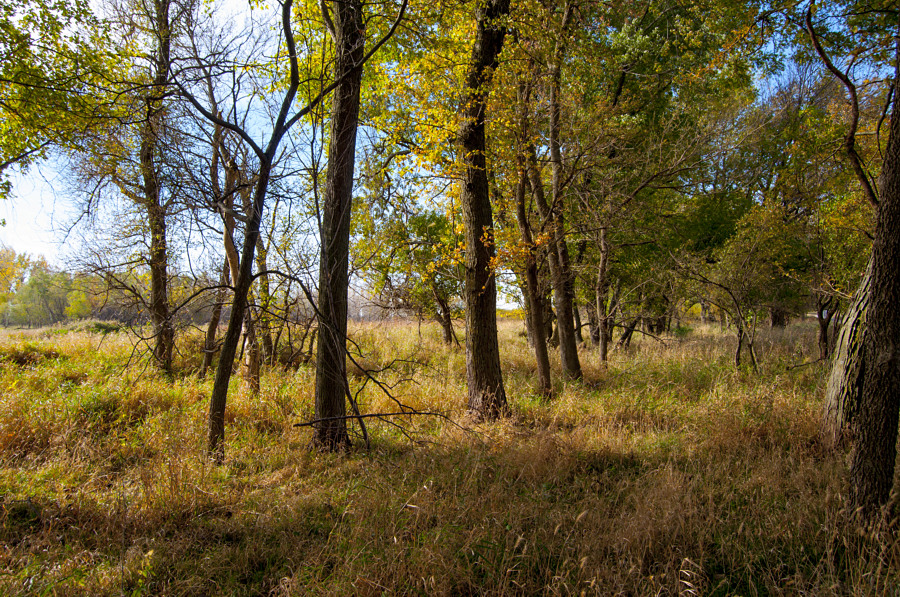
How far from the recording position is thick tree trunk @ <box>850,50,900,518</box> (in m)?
2.92

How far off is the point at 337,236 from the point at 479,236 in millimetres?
2377

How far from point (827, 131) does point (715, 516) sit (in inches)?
357

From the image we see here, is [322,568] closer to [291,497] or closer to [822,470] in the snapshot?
[291,497]

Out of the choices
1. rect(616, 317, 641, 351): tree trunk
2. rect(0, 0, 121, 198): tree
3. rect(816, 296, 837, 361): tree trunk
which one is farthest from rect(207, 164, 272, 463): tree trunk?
rect(816, 296, 837, 361): tree trunk

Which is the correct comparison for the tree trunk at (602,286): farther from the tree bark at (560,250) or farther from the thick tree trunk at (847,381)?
the thick tree trunk at (847,381)

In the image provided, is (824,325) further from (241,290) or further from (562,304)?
(241,290)

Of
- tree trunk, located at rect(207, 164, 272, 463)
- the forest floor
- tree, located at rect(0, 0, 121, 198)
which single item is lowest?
the forest floor

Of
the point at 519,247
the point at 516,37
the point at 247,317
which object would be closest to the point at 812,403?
the point at 519,247

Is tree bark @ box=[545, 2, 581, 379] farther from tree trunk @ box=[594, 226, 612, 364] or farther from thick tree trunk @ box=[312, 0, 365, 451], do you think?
thick tree trunk @ box=[312, 0, 365, 451]

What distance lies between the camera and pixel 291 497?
11.9ft

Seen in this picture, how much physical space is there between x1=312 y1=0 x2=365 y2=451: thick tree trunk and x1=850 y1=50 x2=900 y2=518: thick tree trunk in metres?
4.85

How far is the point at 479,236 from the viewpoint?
6.19 metres

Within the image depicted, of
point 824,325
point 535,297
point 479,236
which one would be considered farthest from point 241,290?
point 824,325

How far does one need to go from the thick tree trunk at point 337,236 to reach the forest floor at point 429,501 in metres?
0.45
